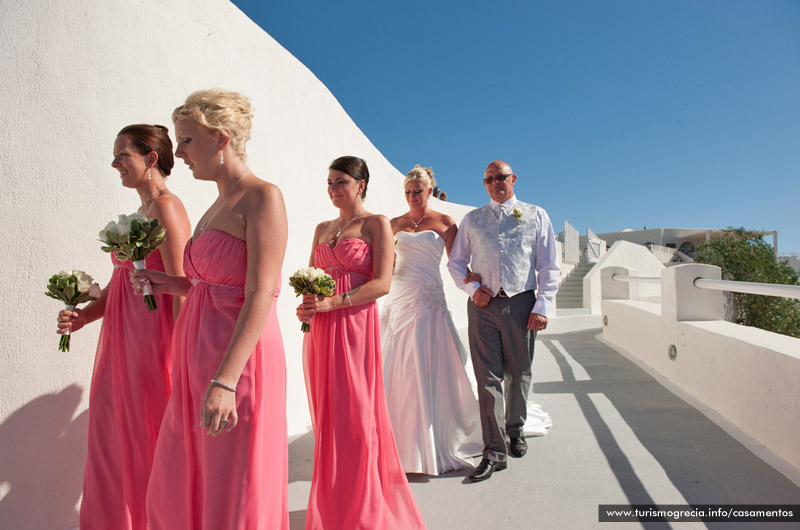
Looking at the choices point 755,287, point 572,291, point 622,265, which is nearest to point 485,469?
point 755,287

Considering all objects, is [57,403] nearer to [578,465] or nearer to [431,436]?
[431,436]

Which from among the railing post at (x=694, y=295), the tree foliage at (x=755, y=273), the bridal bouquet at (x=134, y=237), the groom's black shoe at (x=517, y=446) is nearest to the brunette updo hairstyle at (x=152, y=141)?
the bridal bouquet at (x=134, y=237)

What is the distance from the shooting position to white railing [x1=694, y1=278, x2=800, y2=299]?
3131 mm

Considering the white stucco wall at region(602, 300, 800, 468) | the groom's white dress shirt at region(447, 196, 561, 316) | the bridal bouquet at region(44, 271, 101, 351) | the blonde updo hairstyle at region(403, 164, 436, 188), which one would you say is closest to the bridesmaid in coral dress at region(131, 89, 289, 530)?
the bridal bouquet at region(44, 271, 101, 351)

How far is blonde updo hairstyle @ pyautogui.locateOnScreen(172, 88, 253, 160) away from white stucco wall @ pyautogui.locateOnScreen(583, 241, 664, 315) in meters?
11.0

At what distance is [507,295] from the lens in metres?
3.35

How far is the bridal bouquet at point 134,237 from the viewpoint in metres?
1.84

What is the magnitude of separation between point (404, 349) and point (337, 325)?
1.15 m

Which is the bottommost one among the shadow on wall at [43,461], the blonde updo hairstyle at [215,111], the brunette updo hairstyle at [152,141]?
the shadow on wall at [43,461]

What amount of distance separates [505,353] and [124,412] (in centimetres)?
232

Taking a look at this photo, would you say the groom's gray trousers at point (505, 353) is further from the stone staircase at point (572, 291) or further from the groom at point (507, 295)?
the stone staircase at point (572, 291)

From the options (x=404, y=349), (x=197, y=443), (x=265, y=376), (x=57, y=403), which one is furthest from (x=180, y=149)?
(x=404, y=349)

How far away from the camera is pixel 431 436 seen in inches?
127

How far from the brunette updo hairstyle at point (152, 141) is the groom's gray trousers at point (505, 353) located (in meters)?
2.08
